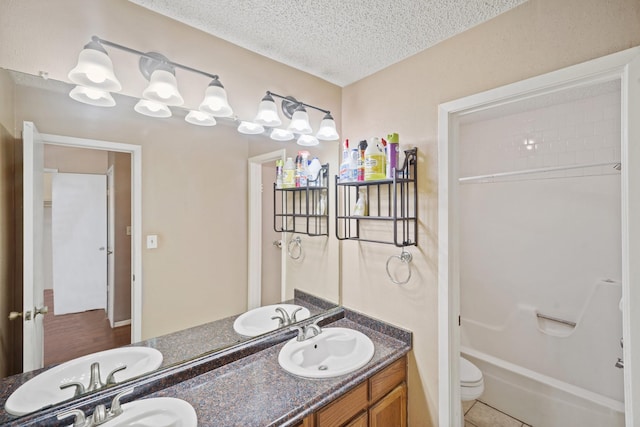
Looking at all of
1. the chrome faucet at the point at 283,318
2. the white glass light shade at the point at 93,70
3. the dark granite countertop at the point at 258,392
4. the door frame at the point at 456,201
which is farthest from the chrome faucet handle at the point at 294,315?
the white glass light shade at the point at 93,70

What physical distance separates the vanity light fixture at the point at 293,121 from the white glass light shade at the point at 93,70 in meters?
0.62

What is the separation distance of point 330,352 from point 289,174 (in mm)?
1043

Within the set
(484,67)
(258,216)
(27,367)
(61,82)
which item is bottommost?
(27,367)

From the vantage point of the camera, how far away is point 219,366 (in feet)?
4.16

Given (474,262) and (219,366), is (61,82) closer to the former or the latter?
(219,366)

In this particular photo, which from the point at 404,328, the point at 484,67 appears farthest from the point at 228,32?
the point at 404,328

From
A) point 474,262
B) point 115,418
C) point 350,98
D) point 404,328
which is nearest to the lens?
point 115,418

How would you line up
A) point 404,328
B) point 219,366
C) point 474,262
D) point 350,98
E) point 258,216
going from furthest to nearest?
point 474,262, point 350,98, point 404,328, point 258,216, point 219,366

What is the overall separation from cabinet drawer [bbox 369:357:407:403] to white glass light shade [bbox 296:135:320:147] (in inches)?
52.6

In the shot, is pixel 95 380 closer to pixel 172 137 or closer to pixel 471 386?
pixel 172 137

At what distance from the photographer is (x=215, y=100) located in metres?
1.28

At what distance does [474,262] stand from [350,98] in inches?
77.4

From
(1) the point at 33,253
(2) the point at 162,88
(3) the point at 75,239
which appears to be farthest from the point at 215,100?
(1) the point at 33,253

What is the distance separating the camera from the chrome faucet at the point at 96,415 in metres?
0.88
